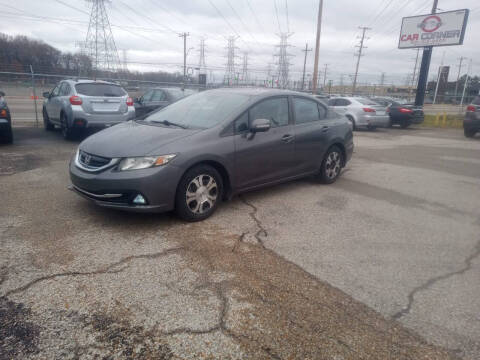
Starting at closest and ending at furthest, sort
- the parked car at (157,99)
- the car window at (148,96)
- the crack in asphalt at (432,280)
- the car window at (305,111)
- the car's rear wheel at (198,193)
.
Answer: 1. the crack in asphalt at (432,280)
2. the car's rear wheel at (198,193)
3. the car window at (305,111)
4. the parked car at (157,99)
5. the car window at (148,96)

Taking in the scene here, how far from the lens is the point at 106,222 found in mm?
4160

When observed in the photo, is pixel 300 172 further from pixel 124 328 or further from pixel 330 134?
pixel 124 328

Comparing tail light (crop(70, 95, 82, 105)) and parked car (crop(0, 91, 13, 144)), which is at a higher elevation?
Result: tail light (crop(70, 95, 82, 105))

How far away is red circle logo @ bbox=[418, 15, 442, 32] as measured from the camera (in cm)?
2012

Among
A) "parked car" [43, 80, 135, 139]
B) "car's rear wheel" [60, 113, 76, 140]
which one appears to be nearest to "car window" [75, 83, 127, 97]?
"parked car" [43, 80, 135, 139]

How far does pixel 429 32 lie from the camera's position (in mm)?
20516

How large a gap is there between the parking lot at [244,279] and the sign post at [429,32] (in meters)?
18.1

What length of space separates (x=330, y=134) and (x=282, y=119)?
3.87 ft

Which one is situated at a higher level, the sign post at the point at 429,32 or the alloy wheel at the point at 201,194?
the sign post at the point at 429,32

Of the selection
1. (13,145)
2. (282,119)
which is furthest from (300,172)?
(13,145)

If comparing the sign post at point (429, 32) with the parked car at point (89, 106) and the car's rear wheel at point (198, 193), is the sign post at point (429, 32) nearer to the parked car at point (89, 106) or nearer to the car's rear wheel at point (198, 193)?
the parked car at point (89, 106)

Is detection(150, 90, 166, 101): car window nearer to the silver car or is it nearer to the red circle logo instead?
the silver car

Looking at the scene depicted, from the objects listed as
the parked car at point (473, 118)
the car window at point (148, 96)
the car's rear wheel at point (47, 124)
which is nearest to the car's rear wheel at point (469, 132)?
the parked car at point (473, 118)

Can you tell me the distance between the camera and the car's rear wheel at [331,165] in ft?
20.3
